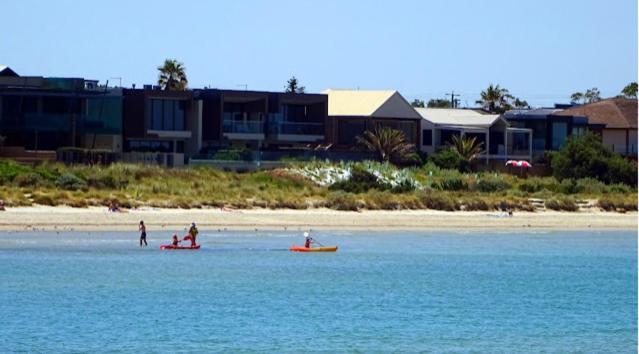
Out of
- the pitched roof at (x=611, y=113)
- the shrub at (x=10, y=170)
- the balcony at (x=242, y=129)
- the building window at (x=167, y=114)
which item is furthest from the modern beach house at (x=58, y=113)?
the pitched roof at (x=611, y=113)

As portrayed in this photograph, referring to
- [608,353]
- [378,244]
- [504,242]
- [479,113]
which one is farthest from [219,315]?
[479,113]

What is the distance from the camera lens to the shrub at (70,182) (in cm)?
5606

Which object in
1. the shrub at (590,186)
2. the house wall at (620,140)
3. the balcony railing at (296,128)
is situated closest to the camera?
the shrub at (590,186)

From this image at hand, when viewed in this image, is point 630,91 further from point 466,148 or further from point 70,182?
point 70,182

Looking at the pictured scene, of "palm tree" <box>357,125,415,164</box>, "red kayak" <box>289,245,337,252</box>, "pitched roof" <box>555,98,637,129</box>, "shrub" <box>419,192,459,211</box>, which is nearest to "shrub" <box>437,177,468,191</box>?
"shrub" <box>419,192,459,211</box>

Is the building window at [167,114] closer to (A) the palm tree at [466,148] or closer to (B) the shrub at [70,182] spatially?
(B) the shrub at [70,182]

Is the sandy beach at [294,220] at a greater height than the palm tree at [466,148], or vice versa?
the palm tree at [466,148]

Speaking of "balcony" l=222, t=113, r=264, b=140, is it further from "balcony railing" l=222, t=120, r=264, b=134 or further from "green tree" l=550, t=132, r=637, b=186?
"green tree" l=550, t=132, r=637, b=186

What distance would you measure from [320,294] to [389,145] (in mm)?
34586

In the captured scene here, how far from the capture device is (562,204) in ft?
210

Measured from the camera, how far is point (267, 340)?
103 ft

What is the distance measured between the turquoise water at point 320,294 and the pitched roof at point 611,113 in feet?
104

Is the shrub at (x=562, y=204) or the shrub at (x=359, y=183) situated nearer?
the shrub at (x=359, y=183)

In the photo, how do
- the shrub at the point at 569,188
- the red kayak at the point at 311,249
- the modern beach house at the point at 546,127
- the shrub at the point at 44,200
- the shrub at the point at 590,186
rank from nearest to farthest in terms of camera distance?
the red kayak at the point at 311,249
the shrub at the point at 44,200
the shrub at the point at 569,188
the shrub at the point at 590,186
the modern beach house at the point at 546,127
